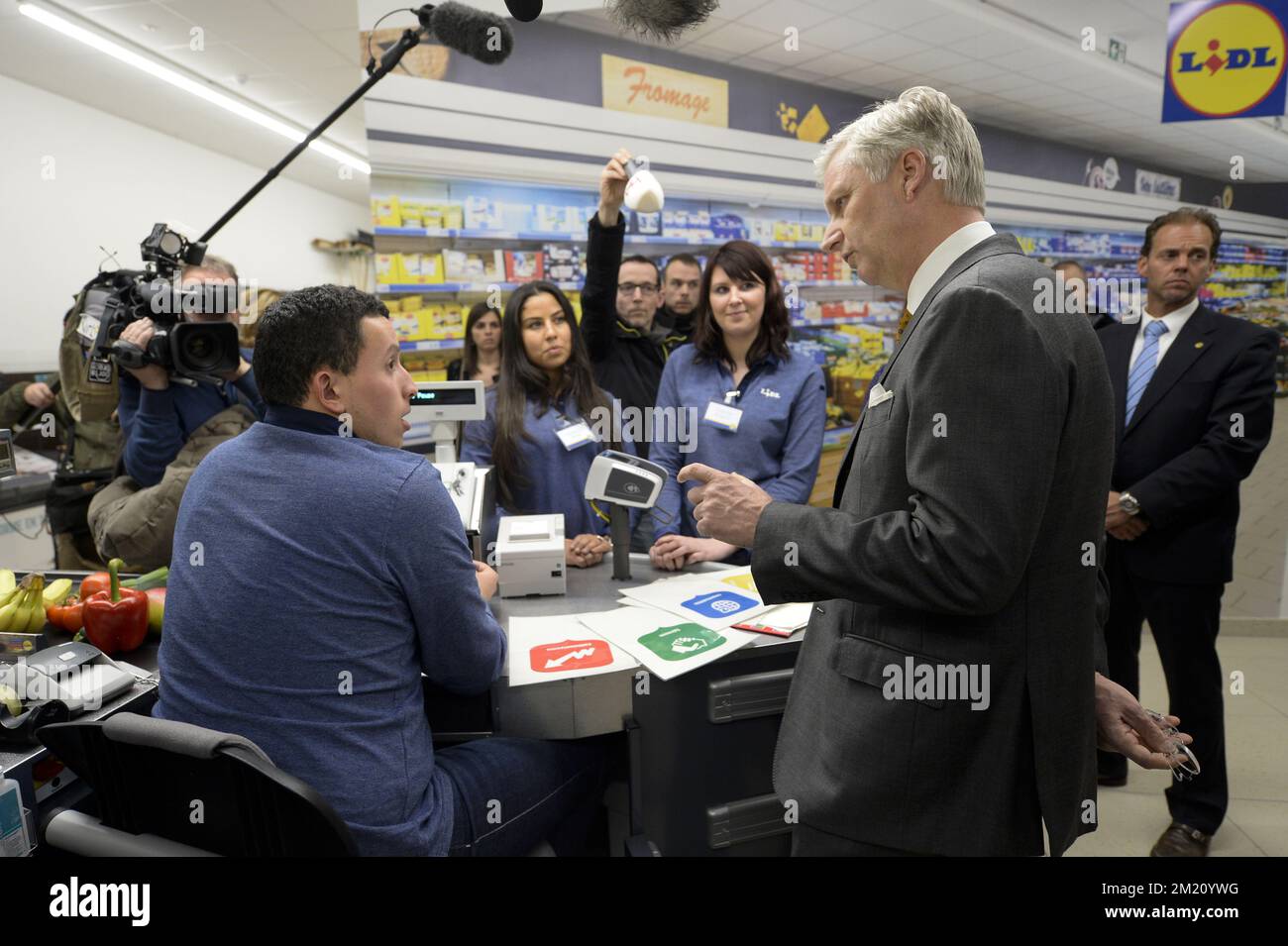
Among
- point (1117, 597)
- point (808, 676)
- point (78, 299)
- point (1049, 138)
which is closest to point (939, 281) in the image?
point (808, 676)

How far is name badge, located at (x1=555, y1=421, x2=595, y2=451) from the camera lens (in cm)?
241

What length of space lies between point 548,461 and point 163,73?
→ 5.53 m

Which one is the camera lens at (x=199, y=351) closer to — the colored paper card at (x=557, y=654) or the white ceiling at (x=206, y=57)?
the colored paper card at (x=557, y=654)

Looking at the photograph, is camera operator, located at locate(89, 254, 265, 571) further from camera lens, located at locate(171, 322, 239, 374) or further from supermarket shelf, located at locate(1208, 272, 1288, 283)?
supermarket shelf, located at locate(1208, 272, 1288, 283)

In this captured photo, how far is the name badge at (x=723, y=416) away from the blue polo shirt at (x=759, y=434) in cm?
2

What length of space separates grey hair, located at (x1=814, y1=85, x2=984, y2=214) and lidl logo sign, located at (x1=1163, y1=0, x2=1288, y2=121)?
11.5 ft

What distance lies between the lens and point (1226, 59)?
3605 millimetres

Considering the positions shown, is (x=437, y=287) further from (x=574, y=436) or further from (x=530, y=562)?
(x=530, y=562)

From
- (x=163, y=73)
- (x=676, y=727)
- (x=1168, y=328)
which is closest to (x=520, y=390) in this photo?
(x=676, y=727)

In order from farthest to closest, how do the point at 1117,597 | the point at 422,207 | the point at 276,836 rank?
1. the point at 422,207
2. the point at 1117,597
3. the point at 276,836

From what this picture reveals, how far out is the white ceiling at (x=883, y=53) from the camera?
166 inches

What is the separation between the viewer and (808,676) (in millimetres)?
1286
